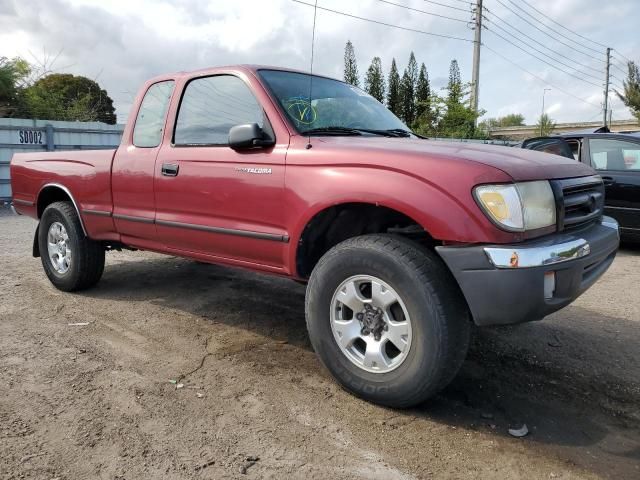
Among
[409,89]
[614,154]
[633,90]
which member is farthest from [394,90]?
[614,154]

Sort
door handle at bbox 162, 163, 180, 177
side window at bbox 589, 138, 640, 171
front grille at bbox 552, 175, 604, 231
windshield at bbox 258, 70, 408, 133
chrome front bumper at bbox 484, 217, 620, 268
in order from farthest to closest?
side window at bbox 589, 138, 640, 171
door handle at bbox 162, 163, 180, 177
windshield at bbox 258, 70, 408, 133
front grille at bbox 552, 175, 604, 231
chrome front bumper at bbox 484, 217, 620, 268

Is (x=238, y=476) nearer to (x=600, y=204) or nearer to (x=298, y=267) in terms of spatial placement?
(x=298, y=267)

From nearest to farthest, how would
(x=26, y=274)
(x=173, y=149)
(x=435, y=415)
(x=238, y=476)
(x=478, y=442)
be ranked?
1. (x=238, y=476)
2. (x=478, y=442)
3. (x=435, y=415)
4. (x=173, y=149)
5. (x=26, y=274)

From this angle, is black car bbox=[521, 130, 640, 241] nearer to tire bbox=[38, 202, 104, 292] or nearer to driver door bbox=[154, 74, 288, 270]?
driver door bbox=[154, 74, 288, 270]

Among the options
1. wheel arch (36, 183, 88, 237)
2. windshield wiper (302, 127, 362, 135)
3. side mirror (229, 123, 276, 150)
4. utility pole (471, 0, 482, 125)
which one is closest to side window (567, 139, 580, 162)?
windshield wiper (302, 127, 362, 135)

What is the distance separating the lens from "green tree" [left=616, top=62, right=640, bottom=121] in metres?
36.9

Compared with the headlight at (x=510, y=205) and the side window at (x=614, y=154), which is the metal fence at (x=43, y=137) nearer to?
the side window at (x=614, y=154)

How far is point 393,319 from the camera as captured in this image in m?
2.81

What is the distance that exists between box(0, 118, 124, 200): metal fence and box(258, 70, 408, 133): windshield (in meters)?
8.68

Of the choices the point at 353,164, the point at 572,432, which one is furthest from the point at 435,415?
the point at 353,164

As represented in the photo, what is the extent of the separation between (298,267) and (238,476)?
133 cm

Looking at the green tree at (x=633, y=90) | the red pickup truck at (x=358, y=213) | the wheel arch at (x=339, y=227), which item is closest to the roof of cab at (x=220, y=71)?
the red pickup truck at (x=358, y=213)

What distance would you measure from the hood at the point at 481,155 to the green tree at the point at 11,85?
600 inches

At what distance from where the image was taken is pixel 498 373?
11.0ft
